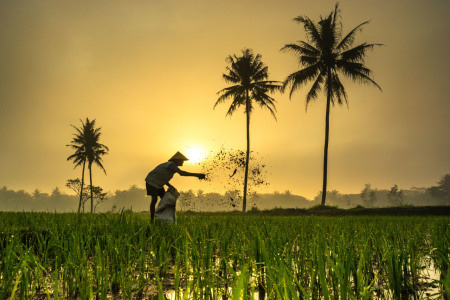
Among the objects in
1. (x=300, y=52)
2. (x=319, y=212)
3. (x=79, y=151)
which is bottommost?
(x=319, y=212)

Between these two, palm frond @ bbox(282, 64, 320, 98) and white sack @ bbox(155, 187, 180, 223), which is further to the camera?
palm frond @ bbox(282, 64, 320, 98)

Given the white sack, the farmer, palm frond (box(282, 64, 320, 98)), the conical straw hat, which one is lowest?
the white sack

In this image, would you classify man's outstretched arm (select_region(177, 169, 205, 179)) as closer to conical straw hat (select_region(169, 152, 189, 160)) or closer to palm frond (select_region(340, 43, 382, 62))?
conical straw hat (select_region(169, 152, 189, 160))

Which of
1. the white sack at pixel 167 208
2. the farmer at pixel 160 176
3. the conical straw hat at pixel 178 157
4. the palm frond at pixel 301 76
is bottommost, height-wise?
the white sack at pixel 167 208

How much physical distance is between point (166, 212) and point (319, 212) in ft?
48.1

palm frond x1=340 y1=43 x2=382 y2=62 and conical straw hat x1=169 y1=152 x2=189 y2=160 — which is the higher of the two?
palm frond x1=340 y1=43 x2=382 y2=62

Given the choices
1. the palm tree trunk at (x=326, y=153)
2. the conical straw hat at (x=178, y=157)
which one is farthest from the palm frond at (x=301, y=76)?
the conical straw hat at (x=178, y=157)

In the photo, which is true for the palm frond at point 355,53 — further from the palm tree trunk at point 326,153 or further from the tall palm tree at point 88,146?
the tall palm tree at point 88,146

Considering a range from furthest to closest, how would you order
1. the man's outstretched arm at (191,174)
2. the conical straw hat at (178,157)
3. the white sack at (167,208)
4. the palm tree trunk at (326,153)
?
the palm tree trunk at (326,153) → the conical straw hat at (178,157) → the man's outstretched arm at (191,174) → the white sack at (167,208)

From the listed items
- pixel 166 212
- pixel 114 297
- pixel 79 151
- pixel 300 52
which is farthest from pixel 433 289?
pixel 79 151

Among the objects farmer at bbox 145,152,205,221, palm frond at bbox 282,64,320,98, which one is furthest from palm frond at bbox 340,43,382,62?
farmer at bbox 145,152,205,221

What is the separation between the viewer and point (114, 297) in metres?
1.93

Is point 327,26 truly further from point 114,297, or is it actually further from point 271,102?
point 114,297

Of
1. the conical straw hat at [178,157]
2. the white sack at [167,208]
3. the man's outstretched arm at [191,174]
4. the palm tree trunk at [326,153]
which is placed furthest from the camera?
the palm tree trunk at [326,153]
